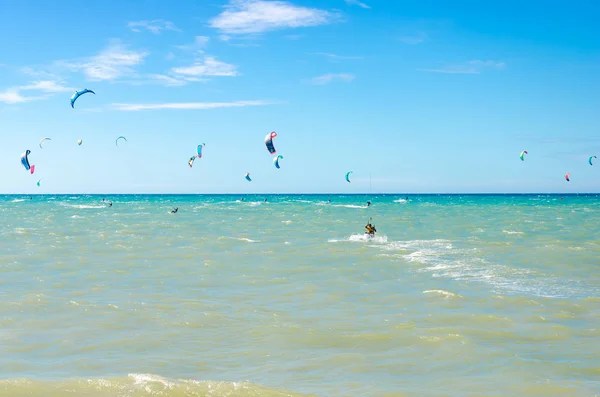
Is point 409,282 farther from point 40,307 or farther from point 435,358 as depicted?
point 40,307

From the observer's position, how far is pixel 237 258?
21.0 meters

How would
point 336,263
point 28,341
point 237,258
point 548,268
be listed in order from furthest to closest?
1. point 237,258
2. point 336,263
3. point 548,268
4. point 28,341

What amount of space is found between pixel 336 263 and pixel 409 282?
447 centimetres

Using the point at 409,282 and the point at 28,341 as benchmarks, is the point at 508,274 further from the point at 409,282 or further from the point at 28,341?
the point at 28,341

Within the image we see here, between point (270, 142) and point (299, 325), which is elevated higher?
point (270, 142)

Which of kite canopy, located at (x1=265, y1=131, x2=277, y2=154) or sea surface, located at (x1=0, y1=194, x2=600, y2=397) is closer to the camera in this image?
sea surface, located at (x1=0, y1=194, x2=600, y2=397)

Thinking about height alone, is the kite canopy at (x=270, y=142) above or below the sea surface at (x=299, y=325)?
above

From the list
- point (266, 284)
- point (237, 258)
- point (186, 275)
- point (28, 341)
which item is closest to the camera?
point (28, 341)

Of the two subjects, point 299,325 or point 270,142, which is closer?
point 299,325

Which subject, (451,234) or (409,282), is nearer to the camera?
(409,282)

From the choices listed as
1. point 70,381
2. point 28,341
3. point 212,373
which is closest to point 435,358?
point 212,373

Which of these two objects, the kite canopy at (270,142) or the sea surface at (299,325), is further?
the kite canopy at (270,142)

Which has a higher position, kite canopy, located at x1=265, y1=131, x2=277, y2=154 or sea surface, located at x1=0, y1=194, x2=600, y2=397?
kite canopy, located at x1=265, y1=131, x2=277, y2=154

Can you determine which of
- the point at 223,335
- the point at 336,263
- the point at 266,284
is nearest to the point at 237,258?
the point at 336,263
